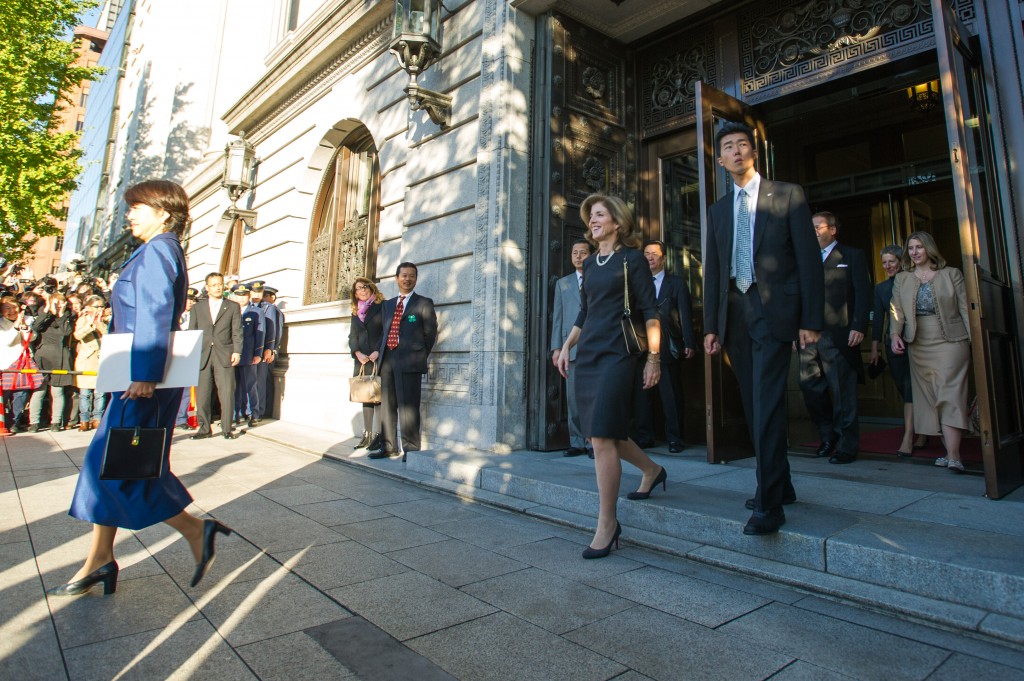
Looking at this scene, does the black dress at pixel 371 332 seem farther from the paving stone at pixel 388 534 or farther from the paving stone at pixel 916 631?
the paving stone at pixel 916 631

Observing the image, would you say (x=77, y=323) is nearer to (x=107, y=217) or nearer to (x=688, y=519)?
(x=688, y=519)

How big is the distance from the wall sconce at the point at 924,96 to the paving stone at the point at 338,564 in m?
8.94

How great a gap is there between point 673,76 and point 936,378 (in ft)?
14.4

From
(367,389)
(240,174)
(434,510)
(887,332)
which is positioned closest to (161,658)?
(434,510)

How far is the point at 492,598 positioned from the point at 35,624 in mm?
1869

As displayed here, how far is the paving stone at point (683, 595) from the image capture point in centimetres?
245

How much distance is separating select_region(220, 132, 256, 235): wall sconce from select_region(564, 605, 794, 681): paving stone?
41.8ft

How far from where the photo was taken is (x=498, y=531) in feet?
12.4

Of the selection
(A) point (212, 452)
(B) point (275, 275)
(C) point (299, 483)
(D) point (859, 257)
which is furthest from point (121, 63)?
(D) point (859, 257)

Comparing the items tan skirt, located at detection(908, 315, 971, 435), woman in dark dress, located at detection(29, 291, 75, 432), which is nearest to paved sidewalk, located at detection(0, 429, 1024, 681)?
tan skirt, located at detection(908, 315, 971, 435)

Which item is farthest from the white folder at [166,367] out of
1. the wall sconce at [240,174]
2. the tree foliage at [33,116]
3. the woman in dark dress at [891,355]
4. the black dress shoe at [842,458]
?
the tree foliage at [33,116]

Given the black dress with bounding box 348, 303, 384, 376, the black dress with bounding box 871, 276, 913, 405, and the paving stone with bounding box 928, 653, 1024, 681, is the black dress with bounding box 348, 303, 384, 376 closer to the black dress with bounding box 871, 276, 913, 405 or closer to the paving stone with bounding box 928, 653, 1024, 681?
the black dress with bounding box 871, 276, 913, 405

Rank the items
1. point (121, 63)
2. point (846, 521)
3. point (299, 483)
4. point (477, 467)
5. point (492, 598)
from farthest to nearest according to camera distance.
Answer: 1. point (121, 63)
2. point (299, 483)
3. point (477, 467)
4. point (846, 521)
5. point (492, 598)

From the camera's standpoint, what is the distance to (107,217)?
29.8 metres
